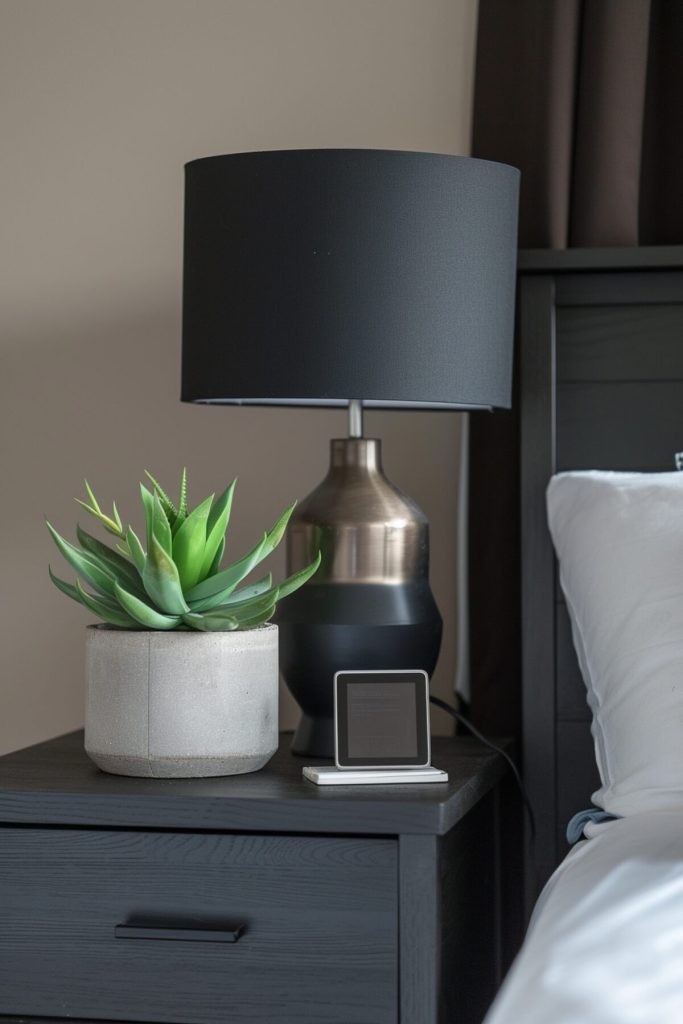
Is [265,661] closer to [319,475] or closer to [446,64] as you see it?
[319,475]

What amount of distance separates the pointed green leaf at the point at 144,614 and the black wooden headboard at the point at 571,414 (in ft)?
1.58

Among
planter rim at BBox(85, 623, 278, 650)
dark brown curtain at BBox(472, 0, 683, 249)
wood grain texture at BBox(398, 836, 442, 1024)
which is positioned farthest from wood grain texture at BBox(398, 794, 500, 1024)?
dark brown curtain at BBox(472, 0, 683, 249)

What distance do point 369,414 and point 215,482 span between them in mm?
238

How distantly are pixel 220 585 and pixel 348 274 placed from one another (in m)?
0.33

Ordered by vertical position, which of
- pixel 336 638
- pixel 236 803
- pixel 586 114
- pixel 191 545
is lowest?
→ pixel 236 803

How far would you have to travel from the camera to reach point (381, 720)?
1208 mm

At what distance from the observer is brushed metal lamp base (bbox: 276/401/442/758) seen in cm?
134

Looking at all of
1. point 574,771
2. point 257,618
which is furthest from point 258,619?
point 574,771

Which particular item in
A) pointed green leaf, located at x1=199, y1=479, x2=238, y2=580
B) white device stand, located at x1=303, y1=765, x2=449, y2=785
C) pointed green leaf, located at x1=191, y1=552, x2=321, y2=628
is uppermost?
pointed green leaf, located at x1=199, y1=479, x2=238, y2=580

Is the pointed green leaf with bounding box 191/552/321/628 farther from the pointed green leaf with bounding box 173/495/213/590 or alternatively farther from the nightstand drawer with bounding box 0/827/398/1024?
the nightstand drawer with bounding box 0/827/398/1024

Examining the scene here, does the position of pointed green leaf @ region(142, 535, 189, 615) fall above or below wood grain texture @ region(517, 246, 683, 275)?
A: below

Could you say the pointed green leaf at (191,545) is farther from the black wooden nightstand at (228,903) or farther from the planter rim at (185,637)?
the black wooden nightstand at (228,903)

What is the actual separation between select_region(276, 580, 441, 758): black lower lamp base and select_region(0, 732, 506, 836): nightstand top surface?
0.47 ft

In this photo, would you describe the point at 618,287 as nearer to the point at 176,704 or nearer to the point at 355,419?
the point at 355,419
